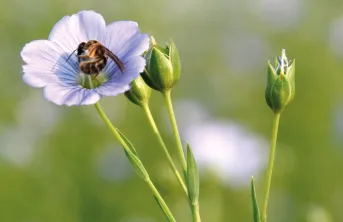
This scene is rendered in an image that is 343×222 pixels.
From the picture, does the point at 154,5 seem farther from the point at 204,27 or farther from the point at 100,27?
the point at 100,27

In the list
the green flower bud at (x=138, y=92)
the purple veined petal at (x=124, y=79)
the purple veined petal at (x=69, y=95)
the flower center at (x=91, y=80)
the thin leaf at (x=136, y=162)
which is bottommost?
the thin leaf at (x=136, y=162)

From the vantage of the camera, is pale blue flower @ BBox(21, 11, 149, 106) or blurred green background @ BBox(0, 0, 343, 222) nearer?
pale blue flower @ BBox(21, 11, 149, 106)

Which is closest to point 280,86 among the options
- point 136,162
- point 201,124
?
point 136,162

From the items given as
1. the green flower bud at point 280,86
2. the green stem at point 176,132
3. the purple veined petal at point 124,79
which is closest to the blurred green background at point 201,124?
the green flower bud at point 280,86

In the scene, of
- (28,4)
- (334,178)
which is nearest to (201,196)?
(334,178)

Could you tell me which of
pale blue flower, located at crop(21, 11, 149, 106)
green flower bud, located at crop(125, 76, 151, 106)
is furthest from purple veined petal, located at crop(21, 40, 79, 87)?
green flower bud, located at crop(125, 76, 151, 106)

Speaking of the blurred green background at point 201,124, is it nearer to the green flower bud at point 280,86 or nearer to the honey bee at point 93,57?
the green flower bud at point 280,86

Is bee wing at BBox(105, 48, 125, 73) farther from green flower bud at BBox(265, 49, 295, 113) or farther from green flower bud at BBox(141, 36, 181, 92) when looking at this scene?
green flower bud at BBox(265, 49, 295, 113)
